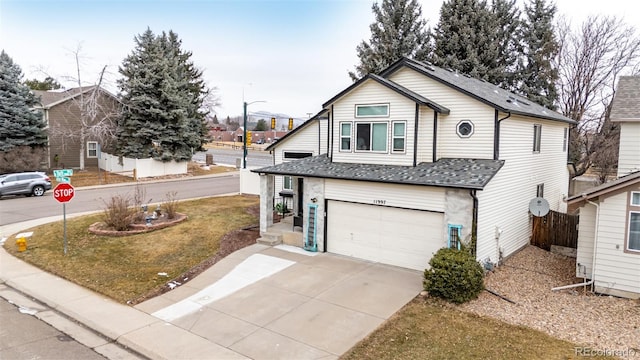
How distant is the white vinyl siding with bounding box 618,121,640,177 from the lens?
42.0 ft

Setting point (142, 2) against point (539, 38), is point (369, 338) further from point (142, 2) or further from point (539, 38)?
point (539, 38)

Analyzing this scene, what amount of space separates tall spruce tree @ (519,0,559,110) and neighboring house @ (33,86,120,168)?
34.3 metres

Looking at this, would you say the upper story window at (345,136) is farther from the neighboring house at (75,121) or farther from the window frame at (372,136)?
the neighboring house at (75,121)

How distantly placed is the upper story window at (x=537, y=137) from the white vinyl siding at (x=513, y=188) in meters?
0.36

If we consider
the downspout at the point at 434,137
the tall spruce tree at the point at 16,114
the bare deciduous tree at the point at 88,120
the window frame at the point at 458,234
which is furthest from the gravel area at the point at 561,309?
the tall spruce tree at the point at 16,114

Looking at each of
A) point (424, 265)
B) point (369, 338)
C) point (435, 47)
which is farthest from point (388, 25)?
point (369, 338)

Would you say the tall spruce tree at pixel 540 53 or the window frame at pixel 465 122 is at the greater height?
the tall spruce tree at pixel 540 53

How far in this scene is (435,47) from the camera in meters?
32.2

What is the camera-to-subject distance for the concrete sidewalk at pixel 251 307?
8461 millimetres

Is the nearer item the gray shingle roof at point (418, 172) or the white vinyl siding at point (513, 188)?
the gray shingle roof at point (418, 172)

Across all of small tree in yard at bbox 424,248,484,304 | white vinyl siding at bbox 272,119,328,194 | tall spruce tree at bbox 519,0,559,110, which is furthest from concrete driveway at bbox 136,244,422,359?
tall spruce tree at bbox 519,0,559,110

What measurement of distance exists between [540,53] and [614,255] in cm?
2455

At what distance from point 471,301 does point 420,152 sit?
551cm

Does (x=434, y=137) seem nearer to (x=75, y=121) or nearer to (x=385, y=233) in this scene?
(x=385, y=233)
